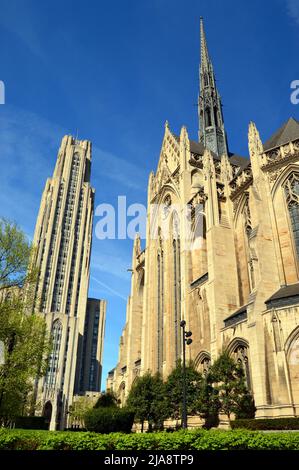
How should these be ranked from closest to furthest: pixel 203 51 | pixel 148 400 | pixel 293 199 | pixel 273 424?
pixel 273 424 < pixel 293 199 < pixel 148 400 < pixel 203 51

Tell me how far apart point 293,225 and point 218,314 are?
28.3ft

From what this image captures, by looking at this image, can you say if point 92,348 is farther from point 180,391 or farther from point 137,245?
point 180,391

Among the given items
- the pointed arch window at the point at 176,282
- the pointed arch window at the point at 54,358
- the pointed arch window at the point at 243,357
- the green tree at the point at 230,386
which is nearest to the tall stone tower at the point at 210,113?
the pointed arch window at the point at 176,282

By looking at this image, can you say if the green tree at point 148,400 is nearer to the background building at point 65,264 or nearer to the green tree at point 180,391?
the green tree at point 180,391

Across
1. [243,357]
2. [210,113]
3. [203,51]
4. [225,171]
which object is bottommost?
[243,357]

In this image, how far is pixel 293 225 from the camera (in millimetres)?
26250

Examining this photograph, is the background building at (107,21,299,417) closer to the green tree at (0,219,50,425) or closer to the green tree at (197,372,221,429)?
the green tree at (197,372,221,429)

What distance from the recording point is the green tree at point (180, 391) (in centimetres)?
2356

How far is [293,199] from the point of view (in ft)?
88.0

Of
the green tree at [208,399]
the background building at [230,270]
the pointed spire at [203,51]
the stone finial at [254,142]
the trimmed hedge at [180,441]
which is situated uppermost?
the pointed spire at [203,51]

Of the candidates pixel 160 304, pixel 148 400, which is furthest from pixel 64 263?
pixel 148 400

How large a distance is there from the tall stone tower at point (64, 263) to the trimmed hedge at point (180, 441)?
243 feet

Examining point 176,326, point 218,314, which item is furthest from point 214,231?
point 176,326

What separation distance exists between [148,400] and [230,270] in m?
12.4
